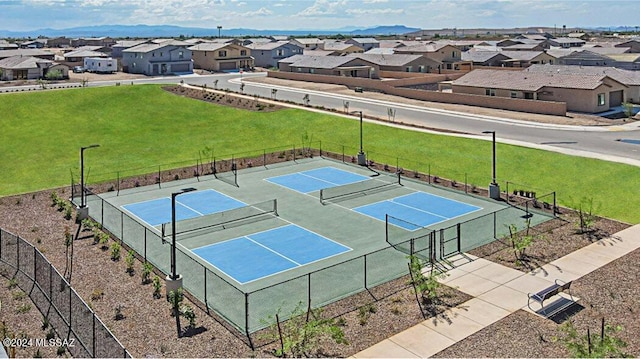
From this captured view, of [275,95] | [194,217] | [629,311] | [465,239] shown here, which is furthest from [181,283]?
[275,95]

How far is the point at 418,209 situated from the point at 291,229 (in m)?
8.02

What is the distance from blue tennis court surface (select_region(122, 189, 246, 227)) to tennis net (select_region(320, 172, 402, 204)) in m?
5.44

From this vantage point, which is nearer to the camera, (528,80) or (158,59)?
(528,80)

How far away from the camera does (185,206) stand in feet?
117

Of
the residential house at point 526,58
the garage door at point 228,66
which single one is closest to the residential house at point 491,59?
the residential house at point 526,58

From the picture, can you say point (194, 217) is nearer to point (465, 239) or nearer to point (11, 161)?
point (465, 239)

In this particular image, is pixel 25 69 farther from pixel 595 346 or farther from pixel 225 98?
pixel 595 346

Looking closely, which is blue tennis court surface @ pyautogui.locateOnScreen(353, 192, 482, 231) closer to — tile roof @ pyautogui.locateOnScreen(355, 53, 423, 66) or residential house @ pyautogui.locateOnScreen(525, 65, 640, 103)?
residential house @ pyautogui.locateOnScreen(525, 65, 640, 103)

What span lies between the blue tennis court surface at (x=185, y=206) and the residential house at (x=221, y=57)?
88765 mm

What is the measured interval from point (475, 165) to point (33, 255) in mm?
31210

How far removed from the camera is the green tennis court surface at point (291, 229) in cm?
2347

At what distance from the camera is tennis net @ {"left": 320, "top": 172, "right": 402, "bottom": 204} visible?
120 ft

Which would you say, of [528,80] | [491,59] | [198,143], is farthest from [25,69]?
[528,80]

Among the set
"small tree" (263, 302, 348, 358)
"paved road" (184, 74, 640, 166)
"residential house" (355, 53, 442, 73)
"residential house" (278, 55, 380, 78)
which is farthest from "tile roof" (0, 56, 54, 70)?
"small tree" (263, 302, 348, 358)
